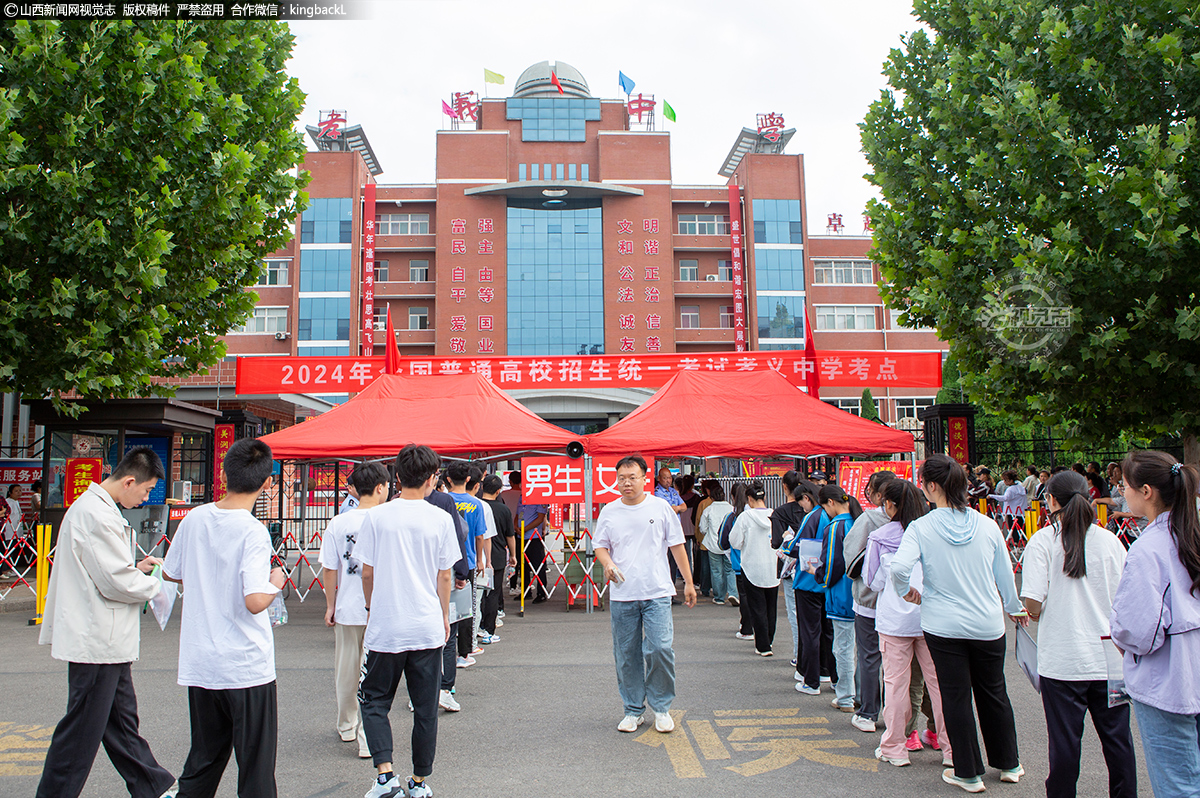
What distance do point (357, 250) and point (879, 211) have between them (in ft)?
114

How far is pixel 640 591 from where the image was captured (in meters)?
Answer: 5.02

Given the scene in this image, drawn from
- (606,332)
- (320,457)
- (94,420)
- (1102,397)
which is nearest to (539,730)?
(320,457)

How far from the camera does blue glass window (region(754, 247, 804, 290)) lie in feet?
138

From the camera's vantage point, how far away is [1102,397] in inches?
372

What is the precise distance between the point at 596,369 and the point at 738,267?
1165 inches

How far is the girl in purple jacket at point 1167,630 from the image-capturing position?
106 inches

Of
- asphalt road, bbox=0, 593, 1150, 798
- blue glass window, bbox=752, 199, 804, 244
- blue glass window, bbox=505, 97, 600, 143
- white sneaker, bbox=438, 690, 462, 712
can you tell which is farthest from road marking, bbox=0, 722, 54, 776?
blue glass window, bbox=505, 97, 600, 143

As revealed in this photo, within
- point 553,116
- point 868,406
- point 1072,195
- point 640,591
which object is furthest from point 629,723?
point 553,116

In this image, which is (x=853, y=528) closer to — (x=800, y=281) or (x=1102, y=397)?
(x=1102, y=397)

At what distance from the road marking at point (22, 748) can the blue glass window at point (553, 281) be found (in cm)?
3650

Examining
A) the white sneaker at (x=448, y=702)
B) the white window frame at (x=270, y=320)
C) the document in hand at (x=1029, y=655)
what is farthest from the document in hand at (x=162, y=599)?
the white window frame at (x=270, y=320)

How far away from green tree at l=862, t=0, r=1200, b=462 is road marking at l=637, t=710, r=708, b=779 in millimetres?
6121

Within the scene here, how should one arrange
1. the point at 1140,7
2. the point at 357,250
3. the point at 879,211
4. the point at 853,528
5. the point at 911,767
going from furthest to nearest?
the point at 357,250 < the point at 879,211 < the point at 1140,7 < the point at 853,528 < the point at 911,767

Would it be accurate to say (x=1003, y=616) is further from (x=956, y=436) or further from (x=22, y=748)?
(x=956, y=436)
